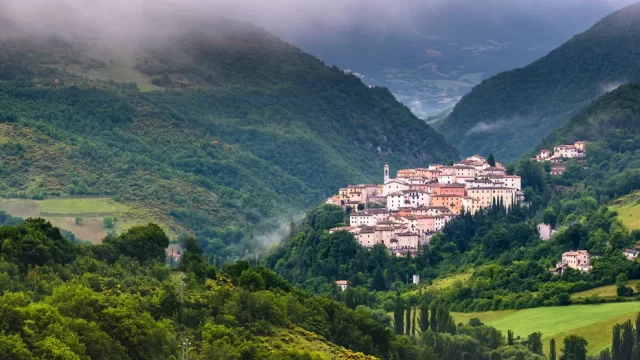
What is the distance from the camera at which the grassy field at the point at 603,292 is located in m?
108

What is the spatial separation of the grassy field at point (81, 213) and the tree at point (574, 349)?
52052 millimetres

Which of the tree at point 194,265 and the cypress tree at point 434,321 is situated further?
the cypress tree at point 434,321

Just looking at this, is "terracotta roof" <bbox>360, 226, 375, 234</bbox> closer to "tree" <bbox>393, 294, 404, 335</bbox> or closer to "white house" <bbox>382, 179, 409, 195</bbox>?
"white house" <bbox>382, 179, 409, 195</bbox>

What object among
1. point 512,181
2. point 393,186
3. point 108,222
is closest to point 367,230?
point 393,186

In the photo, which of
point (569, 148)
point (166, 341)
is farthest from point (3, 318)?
point (569, 148)

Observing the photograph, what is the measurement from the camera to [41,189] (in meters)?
152

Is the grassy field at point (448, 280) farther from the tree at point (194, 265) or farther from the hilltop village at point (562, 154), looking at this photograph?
the tree at point (194, 265)

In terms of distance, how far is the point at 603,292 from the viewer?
108750 mm

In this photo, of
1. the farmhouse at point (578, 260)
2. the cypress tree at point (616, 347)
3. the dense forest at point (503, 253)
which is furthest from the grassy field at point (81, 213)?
the cypress tree at point (616, 347)

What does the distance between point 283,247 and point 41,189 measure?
29729mm

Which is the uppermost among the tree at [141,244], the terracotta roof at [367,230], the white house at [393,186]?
the white house at [393,186]

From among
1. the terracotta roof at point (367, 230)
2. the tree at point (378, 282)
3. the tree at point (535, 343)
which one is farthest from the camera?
the terracotta roof at point (367, 230)

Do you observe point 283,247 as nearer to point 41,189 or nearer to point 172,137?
point 41,189

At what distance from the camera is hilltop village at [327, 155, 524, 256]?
12556 centimetres
